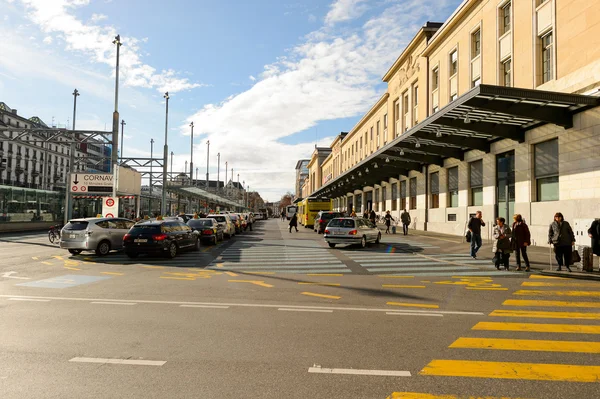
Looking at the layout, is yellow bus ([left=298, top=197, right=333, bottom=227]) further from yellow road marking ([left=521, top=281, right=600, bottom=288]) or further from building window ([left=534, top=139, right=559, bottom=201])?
yellow road marking ([left=521, top=281, right=600, bottom=288])

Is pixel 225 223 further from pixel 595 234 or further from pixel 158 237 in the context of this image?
pixel 595 234

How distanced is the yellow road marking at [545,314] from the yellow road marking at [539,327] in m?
0.64

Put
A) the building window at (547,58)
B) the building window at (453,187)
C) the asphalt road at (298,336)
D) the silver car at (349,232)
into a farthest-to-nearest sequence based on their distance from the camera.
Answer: the building window at (453,187) < the silver car at (349,232) < the building window at (547,58) < the asphalt road at (298,336)

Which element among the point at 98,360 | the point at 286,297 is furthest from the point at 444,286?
the point at 98,360

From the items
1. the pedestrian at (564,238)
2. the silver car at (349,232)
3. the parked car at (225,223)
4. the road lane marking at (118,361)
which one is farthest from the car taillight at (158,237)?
the pedestrian at (564,238)

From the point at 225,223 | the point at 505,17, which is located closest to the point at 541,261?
the point at 505,17

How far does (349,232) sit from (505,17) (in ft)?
49.9

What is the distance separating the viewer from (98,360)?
499cm

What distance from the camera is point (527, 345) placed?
18.5 ft

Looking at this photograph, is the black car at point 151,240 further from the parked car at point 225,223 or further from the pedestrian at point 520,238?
the pedestrian at point 520,238

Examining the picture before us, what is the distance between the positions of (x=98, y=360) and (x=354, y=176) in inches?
1585

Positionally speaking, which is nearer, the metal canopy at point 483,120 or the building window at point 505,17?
the metal canopy at point 483,120

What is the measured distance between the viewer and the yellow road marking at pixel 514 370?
4.47 m

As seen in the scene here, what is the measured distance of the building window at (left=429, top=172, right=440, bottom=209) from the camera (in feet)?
106
